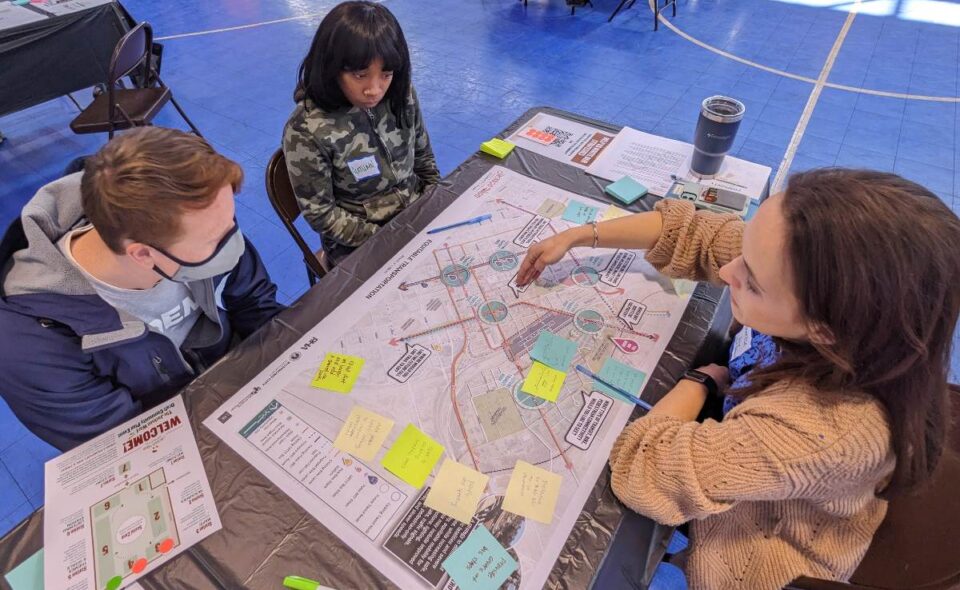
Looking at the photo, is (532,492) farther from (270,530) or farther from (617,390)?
(270,530)

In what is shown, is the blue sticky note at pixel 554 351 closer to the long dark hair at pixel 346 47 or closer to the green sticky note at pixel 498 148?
the green sticky note at pixel 498 148

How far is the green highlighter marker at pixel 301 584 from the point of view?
2.59 feet

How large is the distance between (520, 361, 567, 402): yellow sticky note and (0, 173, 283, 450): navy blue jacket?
82 cm

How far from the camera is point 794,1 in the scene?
4980 millimetres

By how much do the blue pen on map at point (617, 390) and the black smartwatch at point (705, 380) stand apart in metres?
0.12

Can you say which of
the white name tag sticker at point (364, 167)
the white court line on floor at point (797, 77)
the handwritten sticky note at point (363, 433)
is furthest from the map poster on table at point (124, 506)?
the white court line on floor at point (797, 77)

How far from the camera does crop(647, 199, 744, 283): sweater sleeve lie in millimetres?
1167

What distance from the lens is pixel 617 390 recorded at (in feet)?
3.39

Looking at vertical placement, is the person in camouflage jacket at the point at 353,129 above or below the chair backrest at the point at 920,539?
above

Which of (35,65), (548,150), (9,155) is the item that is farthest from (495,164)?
(9,155)

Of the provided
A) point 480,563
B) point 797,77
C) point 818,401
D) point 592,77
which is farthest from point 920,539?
point 797,77

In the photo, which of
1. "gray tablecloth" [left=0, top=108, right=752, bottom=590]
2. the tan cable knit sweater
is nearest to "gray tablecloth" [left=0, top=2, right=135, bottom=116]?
"gray tablecloth" [left=0, top=108, right=752, bottom=590]

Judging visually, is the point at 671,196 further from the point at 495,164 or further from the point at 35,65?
the point at 35,65

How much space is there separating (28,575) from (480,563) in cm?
76
